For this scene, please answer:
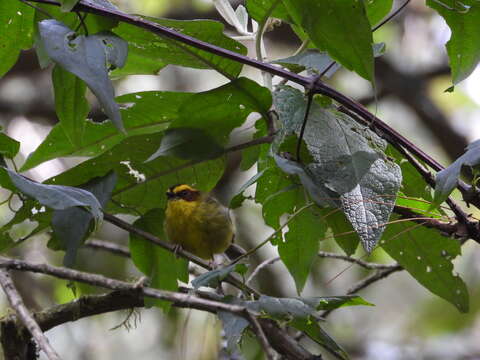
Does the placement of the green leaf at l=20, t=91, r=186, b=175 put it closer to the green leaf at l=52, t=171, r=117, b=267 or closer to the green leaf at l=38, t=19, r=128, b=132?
the green leaf at l=52, t=171, r=117, b=267

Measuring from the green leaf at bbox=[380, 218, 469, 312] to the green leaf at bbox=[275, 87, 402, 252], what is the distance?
0.40 meters

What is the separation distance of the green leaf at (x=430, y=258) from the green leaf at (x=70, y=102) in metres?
0.86

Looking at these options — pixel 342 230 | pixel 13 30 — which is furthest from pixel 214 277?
pixel 13 30

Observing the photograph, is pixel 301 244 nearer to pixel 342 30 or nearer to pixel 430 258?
pixel 430 258

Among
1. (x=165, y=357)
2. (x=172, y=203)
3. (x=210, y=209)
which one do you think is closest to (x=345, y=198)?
(x=172, y=203)

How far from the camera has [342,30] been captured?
151 centimetres

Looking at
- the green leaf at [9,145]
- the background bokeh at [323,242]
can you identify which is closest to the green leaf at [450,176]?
the green leaf at [9,145]

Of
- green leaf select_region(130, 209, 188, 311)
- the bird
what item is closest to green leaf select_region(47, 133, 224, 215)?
green leaf select_region(130, 209, 188, 311)

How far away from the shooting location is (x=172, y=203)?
319 centimetres

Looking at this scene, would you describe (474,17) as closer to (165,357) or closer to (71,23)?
(71,23)

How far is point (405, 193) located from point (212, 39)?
2.21 ft

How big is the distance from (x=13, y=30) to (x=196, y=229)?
1.70 meters

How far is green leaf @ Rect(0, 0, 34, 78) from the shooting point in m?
1.81

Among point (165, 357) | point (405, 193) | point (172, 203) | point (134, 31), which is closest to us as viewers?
point (134, 31)
